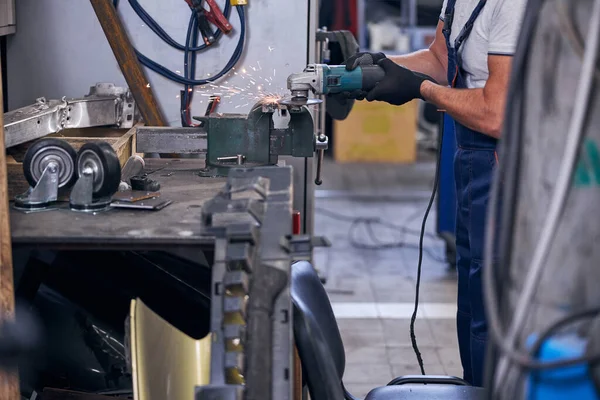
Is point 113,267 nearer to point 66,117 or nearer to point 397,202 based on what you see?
point 66,117

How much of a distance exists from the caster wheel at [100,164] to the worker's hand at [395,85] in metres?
0.88

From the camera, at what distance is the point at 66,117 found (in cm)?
232

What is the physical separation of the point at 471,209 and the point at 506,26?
52 centimetres

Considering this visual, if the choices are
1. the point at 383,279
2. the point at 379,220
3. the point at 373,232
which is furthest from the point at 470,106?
the point at 379,220

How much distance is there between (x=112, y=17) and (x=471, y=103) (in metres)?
1.18

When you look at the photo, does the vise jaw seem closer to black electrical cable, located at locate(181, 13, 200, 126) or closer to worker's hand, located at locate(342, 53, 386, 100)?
worker's hand, located at locate(342, 53, 386, 100)

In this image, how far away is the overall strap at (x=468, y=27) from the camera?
231 cm

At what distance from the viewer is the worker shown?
2217 mm

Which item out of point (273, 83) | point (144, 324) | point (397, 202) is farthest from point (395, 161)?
point (144, 324)

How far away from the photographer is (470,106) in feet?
7.55

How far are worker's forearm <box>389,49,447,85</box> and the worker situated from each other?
0.27 m

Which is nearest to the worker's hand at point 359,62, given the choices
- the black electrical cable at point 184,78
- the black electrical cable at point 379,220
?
the black electrical cable at point 184,78

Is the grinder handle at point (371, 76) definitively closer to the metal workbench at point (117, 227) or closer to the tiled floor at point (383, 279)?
the metal workbench at point (117, 227)

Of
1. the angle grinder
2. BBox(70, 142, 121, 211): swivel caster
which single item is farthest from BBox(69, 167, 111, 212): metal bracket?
the angle grinder
